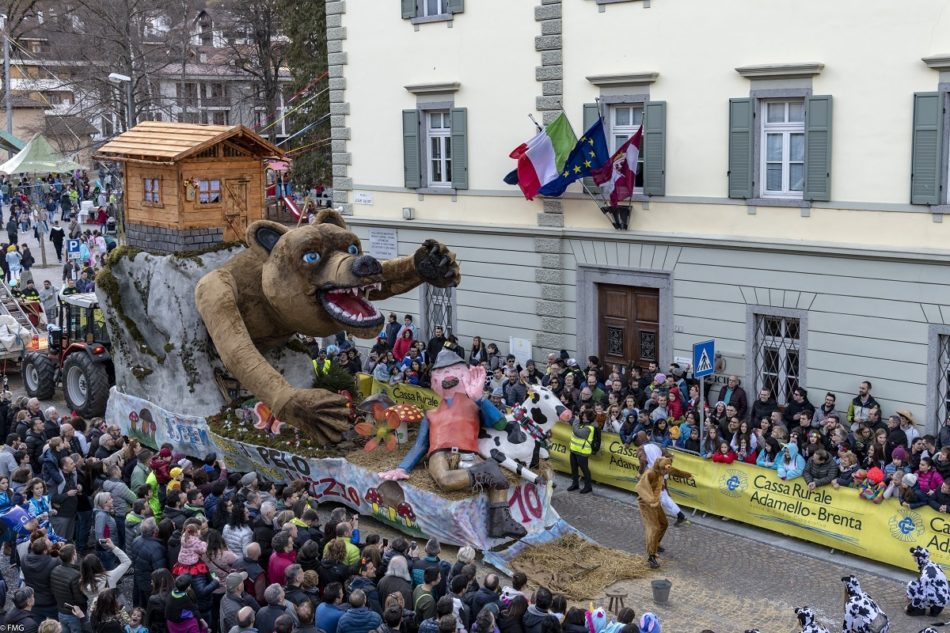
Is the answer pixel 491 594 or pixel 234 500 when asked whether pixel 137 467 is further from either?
pixel 491 594

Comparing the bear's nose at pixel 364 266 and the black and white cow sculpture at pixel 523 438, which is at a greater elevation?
the bear's nose at pixel 364 266

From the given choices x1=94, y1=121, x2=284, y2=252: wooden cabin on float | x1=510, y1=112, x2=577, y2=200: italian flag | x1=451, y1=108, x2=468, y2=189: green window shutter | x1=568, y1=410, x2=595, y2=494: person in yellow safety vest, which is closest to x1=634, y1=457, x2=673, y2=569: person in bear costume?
x1=568, y1=410, x2=595, y2=494: person in yellow safety vest

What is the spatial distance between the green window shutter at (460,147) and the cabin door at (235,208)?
5.96 meters

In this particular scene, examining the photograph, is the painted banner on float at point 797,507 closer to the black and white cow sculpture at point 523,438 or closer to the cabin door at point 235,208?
the black and white cow sculpture at point 523,438

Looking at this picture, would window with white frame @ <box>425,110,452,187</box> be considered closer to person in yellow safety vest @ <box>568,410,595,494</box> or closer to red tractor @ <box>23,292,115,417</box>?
red tractor @ <box>23,292,115,417</box>

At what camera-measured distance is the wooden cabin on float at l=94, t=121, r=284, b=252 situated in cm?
2043

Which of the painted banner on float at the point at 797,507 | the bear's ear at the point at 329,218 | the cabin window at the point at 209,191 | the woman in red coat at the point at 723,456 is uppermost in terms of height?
the cabin window at the point at 209,191

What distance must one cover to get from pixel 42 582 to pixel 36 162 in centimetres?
3025

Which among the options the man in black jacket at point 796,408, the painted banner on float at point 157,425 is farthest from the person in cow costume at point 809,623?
the painted banner on float at point 157,425

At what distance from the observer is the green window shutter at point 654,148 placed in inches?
880

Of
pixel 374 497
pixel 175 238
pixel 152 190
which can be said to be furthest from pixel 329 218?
pixel 374 497

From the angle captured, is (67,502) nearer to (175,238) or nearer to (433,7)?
(175,238)

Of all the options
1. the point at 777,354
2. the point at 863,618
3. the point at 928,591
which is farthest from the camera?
the point at 777,354

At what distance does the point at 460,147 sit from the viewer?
2583cm
